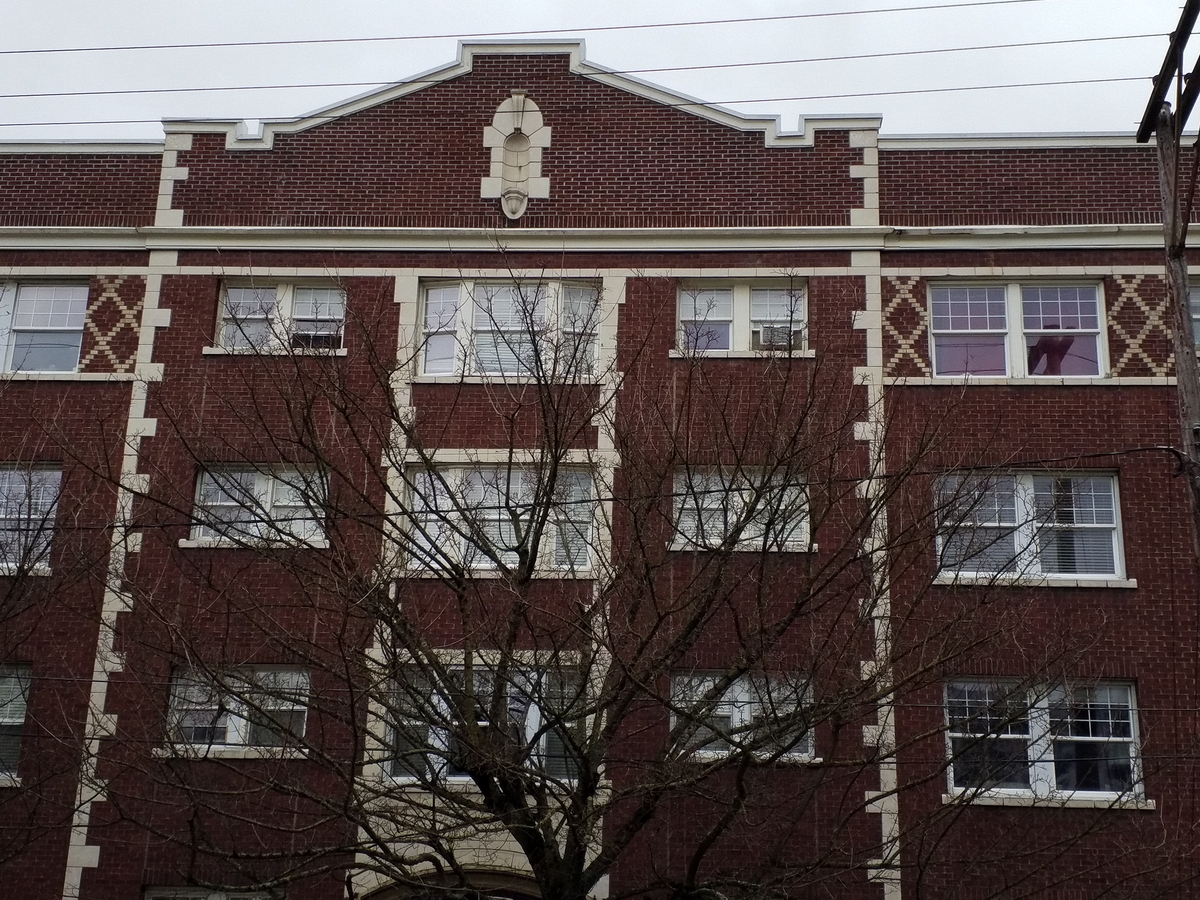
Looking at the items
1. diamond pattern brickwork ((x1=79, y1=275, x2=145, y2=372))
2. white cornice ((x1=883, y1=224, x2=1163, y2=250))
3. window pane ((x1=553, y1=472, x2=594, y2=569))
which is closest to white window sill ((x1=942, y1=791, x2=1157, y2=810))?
window pane ((x1=553, y1=472, x2=594, y2=569))

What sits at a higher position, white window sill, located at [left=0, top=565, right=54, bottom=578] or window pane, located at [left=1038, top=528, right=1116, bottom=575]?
window pane, located at [left=1038, top=528, right=1116, bottom=575]

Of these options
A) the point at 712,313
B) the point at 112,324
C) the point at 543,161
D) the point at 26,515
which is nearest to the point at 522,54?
the point at 543,161

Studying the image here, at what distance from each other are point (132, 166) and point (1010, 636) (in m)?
13.6

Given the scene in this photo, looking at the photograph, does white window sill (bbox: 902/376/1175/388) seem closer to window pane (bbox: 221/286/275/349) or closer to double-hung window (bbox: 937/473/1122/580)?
double-hung window (bbox: 937/473/1122/580)

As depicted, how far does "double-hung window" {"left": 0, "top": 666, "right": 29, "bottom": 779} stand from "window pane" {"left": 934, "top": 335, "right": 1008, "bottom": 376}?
40.8ft

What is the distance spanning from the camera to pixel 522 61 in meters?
22.1

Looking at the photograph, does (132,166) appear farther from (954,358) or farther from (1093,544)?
(1093,544)

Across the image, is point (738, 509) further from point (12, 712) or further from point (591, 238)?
point (12, 712)

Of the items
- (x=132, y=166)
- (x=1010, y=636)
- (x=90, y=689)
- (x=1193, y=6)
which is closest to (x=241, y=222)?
(x=132, y=166)

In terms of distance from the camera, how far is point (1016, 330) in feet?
67.6

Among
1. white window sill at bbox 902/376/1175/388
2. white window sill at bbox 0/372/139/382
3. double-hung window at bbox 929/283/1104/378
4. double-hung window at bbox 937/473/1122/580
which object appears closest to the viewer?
double-hung window at bbox 937/473/1122/580

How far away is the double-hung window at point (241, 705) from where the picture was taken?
14008mm

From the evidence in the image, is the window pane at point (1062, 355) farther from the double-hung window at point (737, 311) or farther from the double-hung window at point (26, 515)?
the double-hung window at point (26, 515)

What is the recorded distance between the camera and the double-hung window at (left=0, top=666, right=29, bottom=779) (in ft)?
63.0
